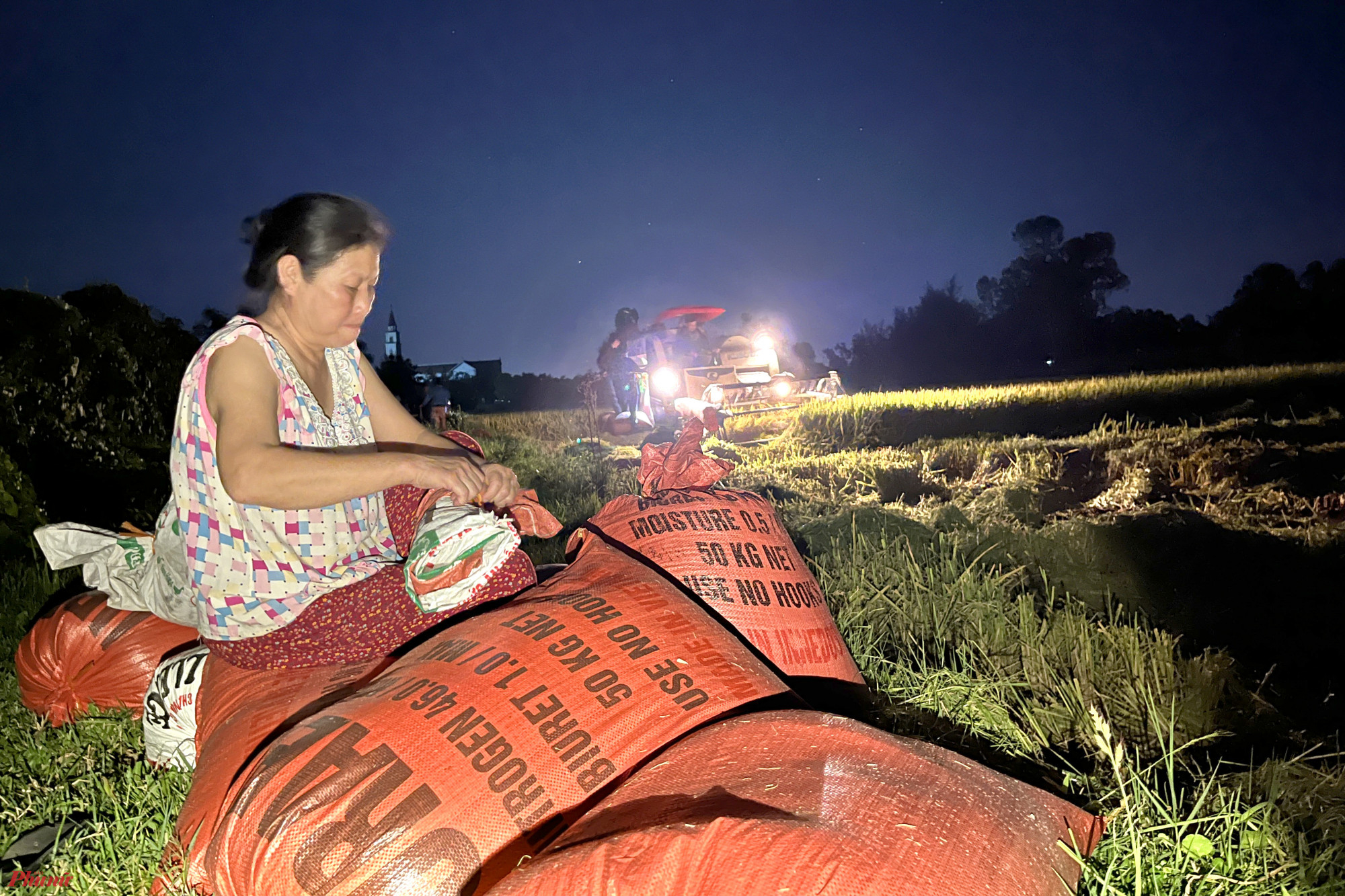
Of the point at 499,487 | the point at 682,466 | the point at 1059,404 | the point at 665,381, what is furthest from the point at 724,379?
the point at 499,487

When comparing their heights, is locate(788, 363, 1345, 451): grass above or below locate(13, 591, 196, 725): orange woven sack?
above

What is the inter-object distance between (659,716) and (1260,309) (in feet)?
8.49

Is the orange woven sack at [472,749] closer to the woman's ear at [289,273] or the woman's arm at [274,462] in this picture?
the woman's arm at [274,462]

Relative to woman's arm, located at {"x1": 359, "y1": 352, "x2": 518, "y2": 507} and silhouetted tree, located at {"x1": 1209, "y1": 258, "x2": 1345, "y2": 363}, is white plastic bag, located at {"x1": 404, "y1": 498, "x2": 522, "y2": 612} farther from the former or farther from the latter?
silhouetted tree, located at {"x1": 1209, "y1": 258, "x2": 1345, "y2": 363}

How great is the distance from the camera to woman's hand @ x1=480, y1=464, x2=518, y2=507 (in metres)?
1.42

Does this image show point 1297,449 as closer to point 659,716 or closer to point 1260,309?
point 1260,309

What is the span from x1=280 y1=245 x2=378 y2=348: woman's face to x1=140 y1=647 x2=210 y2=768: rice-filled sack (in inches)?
28.1

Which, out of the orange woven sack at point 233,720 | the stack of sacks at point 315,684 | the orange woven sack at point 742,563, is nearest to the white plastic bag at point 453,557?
the stack of sacks at point 315,684

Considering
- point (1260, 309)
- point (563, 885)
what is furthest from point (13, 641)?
point (1260, 309)

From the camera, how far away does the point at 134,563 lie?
5.88ft

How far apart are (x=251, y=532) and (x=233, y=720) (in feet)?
1.05

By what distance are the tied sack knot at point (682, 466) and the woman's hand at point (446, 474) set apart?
595 mm

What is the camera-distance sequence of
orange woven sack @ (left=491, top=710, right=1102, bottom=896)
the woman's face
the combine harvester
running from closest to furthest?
1. orange woven sack @ (left=491, top=710, right=1102, bottom=896)
2. the woman's face
3. the combine harvester

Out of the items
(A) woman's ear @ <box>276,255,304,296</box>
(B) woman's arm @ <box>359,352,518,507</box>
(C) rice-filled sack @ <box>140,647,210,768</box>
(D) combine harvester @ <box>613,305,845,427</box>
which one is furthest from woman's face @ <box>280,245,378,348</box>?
(D) combine harvester @ <box>613,305,845,427</box>
